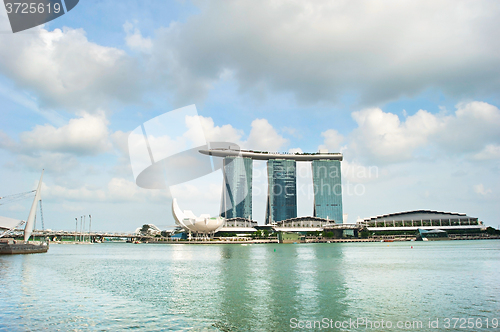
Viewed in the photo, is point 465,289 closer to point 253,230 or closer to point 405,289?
point 405,289

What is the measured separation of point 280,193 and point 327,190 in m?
25.9

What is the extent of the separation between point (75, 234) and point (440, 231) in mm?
156667

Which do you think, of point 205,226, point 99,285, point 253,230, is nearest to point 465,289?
point 99,285

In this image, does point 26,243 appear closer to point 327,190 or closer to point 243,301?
point 243,301

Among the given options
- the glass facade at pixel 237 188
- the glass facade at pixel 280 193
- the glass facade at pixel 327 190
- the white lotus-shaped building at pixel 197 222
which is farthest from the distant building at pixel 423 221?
the white lotus-shaped building at pixel 197 222

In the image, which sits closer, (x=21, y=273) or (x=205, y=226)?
(x=21, y=273)

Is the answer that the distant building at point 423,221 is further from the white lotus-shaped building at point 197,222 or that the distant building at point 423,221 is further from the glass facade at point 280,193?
the white lotus-shaped building at point 197,222

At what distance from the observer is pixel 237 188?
188m

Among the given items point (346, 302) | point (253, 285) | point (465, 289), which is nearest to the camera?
point (346, 302)

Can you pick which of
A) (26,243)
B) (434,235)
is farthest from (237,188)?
(26,243)

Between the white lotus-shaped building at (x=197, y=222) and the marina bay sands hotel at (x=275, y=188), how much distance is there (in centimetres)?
4045

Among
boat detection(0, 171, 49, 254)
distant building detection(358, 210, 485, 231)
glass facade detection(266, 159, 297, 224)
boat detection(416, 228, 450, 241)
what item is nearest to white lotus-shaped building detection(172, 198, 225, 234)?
glass facade detection(266, 159, 297, 224)

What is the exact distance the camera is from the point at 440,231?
13625cm

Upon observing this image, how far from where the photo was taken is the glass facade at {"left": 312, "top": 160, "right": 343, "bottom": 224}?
189 metres
